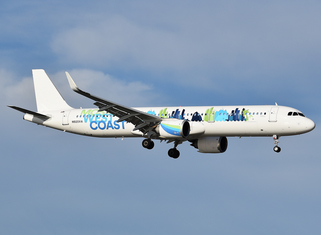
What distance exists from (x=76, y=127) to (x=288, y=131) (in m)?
21.0

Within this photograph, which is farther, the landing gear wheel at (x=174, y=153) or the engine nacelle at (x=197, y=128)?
the landing gear wheel at (x=174, y=153)

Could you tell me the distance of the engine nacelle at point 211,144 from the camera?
43969 millimetres

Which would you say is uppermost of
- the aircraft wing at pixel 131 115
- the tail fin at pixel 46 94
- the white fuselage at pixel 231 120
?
the tail fin at pixel 46 94

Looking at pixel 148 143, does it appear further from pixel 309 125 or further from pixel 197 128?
pixel 309 125

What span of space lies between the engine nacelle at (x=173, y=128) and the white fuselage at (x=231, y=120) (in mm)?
1661

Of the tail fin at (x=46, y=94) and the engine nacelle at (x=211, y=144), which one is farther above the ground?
the tail fin at (x=46, y=94)

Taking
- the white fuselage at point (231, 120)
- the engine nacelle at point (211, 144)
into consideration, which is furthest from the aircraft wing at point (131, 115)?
the engine nacelle at point (211, 144)

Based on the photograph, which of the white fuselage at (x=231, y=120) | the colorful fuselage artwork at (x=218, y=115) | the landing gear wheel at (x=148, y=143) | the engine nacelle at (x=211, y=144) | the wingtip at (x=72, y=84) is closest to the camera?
the wingtip at (x=72, y=84)

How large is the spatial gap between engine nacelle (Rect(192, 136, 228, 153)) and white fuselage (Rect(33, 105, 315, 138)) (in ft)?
9.46

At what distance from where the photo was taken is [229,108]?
4094cm

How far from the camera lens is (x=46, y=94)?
166 ft

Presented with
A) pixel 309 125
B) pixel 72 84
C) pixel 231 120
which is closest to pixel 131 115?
pixel 72 84

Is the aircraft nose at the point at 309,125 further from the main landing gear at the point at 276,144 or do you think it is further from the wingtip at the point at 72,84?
the wingtip at the point at 72,84

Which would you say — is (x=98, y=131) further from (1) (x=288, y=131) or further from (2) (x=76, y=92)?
(1) (x=288, y=131)
